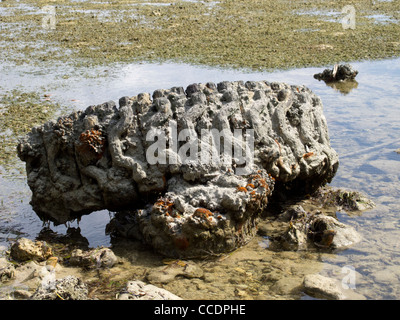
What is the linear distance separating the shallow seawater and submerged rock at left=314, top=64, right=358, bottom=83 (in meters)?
0.20

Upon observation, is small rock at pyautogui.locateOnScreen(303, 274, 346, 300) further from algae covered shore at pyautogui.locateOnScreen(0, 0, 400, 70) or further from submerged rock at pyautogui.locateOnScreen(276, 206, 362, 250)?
algae covered shore at pyautogui.locateOnScreen(0, 0, 400, 70)

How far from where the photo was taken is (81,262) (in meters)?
4.07

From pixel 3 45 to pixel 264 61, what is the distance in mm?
6888

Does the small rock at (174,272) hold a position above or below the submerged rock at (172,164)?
below

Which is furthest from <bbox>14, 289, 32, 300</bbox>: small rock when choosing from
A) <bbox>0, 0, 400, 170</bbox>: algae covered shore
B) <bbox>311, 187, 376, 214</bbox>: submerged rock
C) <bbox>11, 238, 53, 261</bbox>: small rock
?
<bbox>0, 0, 400, 170</bbox>: algae covered shore

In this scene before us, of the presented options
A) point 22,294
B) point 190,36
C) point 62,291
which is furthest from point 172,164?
point 190,36

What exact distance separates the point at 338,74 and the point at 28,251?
737 centimetres

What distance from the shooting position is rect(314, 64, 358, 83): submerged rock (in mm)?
9672

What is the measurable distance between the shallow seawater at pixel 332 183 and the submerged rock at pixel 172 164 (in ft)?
1.01

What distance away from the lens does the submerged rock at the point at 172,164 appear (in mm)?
4168

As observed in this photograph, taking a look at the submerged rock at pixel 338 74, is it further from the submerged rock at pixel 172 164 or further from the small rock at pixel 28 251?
the small rock at pixel 28 251

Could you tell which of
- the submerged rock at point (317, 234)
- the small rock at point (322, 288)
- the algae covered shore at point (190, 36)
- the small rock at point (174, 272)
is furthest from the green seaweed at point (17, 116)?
the small rock at point (322, 288)
